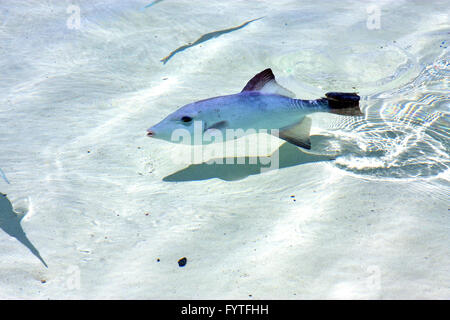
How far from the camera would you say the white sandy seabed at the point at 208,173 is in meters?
1.77

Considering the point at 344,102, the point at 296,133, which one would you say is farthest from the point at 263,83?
the point at 344,102

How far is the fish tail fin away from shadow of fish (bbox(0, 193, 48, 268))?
1889mm

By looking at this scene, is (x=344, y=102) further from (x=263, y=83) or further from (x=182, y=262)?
(x=182, y=262)

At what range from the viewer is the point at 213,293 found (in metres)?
1.71

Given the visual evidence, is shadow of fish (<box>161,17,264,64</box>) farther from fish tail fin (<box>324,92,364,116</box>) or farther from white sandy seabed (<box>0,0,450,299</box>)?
fish tail fin (<box>324,92,364,116</box>)

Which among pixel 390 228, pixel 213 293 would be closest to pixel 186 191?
pixel 213 293

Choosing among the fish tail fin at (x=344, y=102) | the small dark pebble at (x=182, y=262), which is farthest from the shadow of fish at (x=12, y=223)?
the fish tail fin at (x=344, y=102)

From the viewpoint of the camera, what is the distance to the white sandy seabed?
69.7 inches

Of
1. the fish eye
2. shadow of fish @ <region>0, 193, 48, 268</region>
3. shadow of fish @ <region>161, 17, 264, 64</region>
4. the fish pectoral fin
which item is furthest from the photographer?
shadow of fish @ <region>161, 17, 264, 64</region>

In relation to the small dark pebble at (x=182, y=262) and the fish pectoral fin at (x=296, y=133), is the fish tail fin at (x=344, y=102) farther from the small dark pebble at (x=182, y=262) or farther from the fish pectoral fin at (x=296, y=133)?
the small dark pebble at (x=182, y=262)

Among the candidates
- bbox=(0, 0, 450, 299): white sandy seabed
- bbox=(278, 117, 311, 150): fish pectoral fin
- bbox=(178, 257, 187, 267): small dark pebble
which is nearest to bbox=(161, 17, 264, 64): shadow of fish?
bbox=(0, 0, 450, 299): white sandy seabed

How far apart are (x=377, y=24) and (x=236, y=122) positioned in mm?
3342

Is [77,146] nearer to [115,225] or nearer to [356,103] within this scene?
[115,225]

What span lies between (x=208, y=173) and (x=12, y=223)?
1193mm
